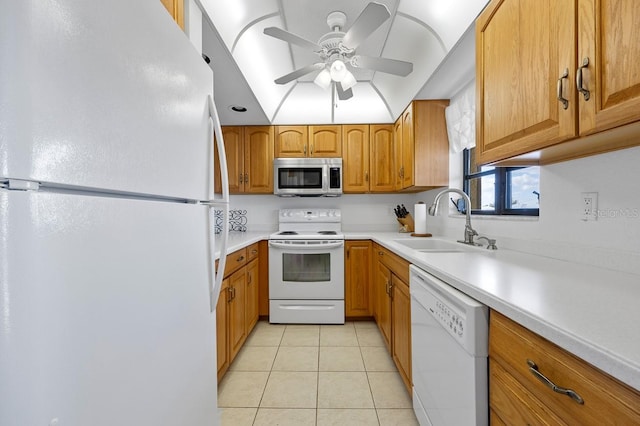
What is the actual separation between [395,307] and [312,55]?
235cm

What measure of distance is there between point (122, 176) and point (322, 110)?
2.93 metres

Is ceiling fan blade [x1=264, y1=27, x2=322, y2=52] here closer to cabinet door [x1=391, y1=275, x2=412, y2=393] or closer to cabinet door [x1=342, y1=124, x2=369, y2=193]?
cabinet door [x1=342, y1=124, x2=369, y2=193]

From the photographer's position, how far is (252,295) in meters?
2.59

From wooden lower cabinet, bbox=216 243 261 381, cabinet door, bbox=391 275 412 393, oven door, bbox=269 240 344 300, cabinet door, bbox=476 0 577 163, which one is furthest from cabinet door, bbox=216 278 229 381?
cabinet door, bbox=476 0 577 163

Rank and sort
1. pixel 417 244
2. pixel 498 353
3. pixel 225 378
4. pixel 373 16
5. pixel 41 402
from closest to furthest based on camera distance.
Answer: pixel 41 402, pixel 498 353, pixel 373 16, pixel 225 378, pixel 417 244

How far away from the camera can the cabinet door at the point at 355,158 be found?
3.24 metres

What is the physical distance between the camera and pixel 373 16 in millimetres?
1461

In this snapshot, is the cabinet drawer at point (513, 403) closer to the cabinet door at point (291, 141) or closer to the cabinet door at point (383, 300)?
the cabinet door at point (383, 300)

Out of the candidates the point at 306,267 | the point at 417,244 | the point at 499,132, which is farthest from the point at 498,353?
the point at 306,267

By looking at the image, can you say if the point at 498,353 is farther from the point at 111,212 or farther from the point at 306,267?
the point at 306,267

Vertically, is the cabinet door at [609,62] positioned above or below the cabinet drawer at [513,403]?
above

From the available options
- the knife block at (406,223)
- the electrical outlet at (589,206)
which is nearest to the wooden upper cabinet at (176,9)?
the electrical outlet at (589,206)

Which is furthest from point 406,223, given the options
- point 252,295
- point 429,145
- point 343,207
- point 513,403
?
point 513,403

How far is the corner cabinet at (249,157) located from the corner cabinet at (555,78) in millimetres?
2340
